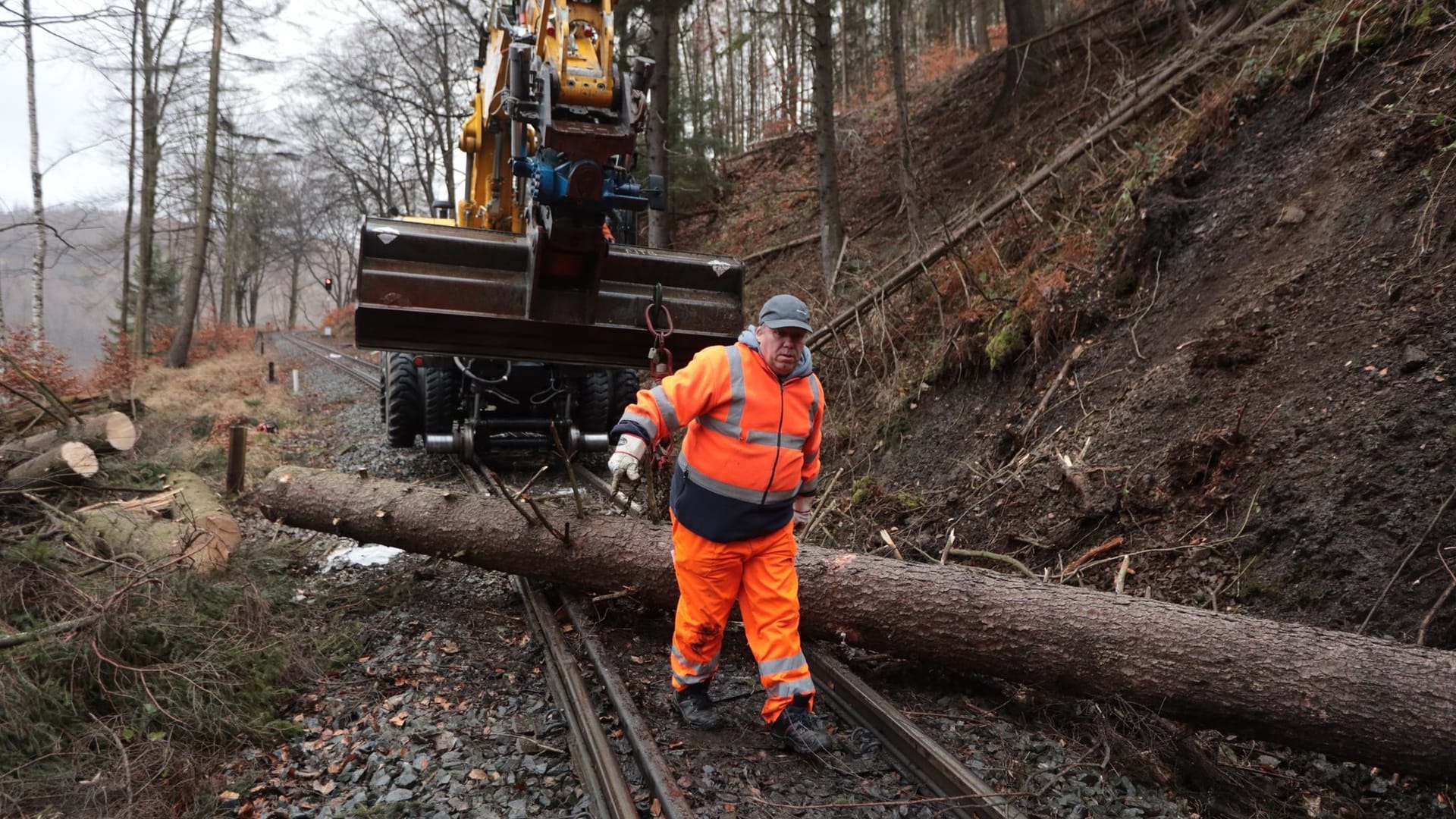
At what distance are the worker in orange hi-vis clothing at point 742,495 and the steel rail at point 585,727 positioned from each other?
430mm

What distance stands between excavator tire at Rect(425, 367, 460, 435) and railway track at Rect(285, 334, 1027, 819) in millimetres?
3951

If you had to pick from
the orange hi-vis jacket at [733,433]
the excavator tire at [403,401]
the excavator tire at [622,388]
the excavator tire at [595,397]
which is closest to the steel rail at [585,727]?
the orange hi-vis jacket at [733,433]

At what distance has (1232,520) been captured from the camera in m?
4.14

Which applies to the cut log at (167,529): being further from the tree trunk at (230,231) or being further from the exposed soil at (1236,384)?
the tree trunk at (230,231)

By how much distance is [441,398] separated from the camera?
8.05 meters

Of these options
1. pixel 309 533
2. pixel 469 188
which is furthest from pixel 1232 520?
pixel 469 188

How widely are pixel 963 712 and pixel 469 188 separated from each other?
7.11 m

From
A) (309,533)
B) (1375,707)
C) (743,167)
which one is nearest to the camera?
(1375,707)

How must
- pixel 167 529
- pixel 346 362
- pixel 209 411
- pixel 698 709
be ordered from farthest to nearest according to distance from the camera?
pixel 346 362 < pixel 209 411 < pixel 167 529 < pixel 698 709

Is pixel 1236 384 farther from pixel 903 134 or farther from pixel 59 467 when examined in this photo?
pixel 59 467

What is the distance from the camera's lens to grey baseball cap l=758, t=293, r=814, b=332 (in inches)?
133

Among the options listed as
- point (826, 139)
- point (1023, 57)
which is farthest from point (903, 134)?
point (1023, 57)

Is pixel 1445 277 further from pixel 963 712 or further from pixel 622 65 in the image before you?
pixel 622 65

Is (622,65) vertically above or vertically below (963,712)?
above
